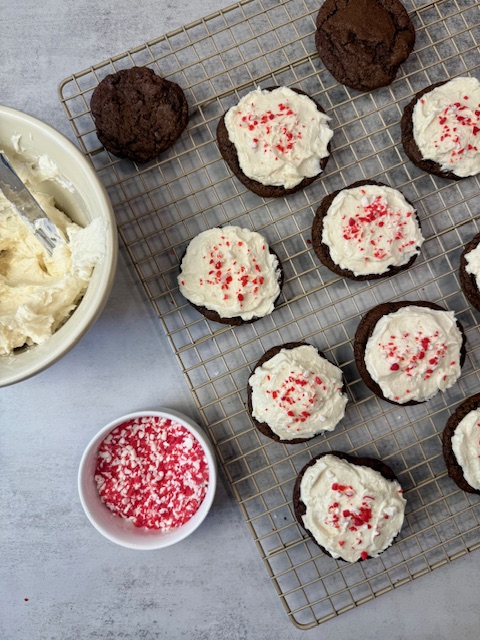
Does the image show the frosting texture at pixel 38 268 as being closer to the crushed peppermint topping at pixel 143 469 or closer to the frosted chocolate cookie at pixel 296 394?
the crushed peppermint topping at pixel 143 469

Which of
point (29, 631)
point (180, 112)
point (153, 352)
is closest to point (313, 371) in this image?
point (153, 352)

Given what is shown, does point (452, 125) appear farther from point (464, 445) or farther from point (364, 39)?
point (464, 445)

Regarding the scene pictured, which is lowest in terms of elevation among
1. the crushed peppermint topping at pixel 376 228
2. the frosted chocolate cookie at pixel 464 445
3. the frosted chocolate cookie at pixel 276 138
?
the frosted chocolate cookie at pixel 464 445

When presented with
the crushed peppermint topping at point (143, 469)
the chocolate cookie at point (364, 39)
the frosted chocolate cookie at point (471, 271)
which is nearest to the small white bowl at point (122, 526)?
the crushed peppermint topping at point (143, 469)

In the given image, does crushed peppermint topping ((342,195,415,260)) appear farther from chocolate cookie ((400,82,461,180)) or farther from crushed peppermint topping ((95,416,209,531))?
crushed peppermint topping ((95,416,209,531))

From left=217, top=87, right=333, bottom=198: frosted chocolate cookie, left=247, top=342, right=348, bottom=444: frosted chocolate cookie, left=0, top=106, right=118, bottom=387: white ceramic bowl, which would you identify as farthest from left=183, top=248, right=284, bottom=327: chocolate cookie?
left=0, top=106, right=118, bottom=387: white ceramic bowl

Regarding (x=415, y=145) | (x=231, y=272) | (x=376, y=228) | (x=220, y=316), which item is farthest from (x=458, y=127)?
(x=220, y=316)

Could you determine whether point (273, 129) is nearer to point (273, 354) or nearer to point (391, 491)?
point (273, 354)
